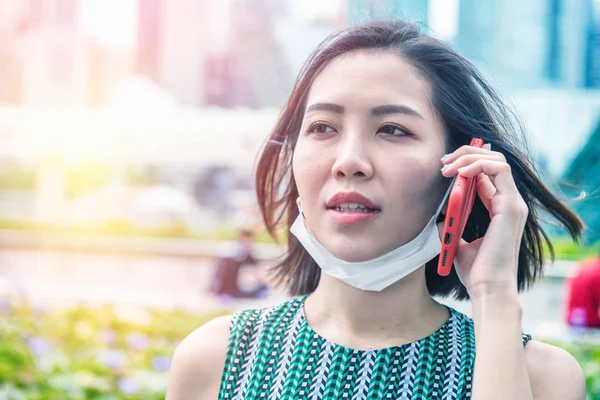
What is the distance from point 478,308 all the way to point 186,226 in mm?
10944

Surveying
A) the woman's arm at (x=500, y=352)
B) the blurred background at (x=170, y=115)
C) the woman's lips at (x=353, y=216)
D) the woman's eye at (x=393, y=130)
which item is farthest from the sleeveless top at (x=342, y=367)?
the blurred background at (x=170, y=115)

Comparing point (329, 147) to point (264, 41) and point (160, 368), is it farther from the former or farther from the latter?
point (264, 41)

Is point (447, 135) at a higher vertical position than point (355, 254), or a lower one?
higher

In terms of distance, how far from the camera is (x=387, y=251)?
135cm

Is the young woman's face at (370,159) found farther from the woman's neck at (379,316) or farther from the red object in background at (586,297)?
the red object in background at (586,297)

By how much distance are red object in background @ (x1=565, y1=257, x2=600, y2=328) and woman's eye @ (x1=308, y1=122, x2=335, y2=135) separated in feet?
12.3

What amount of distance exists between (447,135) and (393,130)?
14 cm

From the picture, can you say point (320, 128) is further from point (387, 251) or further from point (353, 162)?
point (387, 251)

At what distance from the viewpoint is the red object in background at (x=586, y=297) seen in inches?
185

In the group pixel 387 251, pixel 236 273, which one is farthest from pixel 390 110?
pixel 236 273

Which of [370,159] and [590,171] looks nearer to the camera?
[370,159]

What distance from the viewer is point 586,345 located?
4.12 metres

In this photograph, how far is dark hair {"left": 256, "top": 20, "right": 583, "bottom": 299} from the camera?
1418 mm

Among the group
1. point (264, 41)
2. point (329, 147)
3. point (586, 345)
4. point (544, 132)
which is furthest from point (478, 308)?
point (264, 41)
